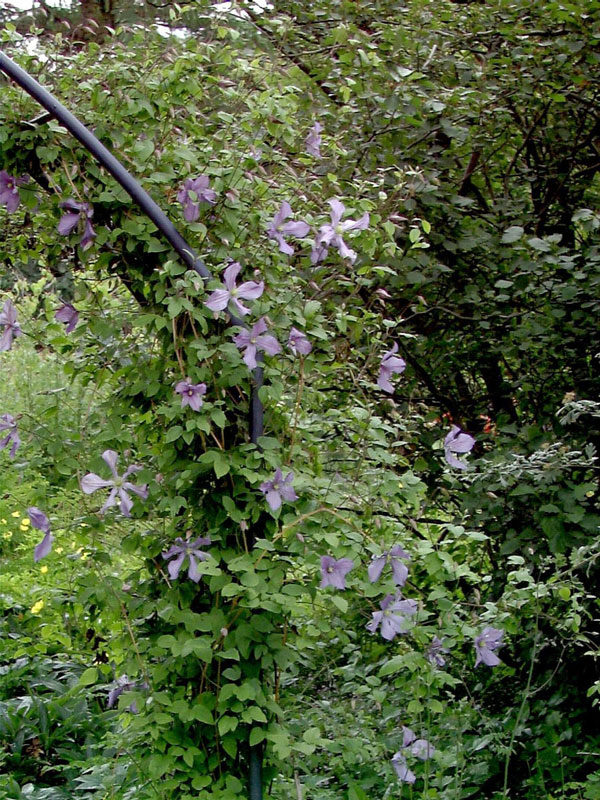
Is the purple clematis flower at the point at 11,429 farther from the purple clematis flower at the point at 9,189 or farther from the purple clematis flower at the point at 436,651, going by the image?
the purple clematis flower at the point at 436,651

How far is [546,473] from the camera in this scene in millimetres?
2484

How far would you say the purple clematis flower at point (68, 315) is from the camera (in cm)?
220

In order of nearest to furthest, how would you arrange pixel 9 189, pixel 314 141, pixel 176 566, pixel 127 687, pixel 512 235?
pixel 176 566 < pixel 9 189 < pixel 314 141 < pixel 127 687 < pixel 512 235

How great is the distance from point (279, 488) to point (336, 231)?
1.78 feet

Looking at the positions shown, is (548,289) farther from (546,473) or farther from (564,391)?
(546,473)

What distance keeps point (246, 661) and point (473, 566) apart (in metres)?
1.21

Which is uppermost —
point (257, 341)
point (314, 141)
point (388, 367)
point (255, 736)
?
point (314, 141)

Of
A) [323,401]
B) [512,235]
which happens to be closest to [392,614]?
[323,401]

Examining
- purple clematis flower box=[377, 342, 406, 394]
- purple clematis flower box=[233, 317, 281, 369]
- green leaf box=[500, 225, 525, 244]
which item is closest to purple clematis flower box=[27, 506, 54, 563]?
purple clematis flower box=[233, 317, 281, 369]

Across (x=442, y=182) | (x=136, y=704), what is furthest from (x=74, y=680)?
(x=442, y=182)

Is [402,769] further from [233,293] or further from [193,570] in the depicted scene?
[233,293]

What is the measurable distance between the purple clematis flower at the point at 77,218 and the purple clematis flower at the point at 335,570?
831 millimetres

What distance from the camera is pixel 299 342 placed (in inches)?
81.8

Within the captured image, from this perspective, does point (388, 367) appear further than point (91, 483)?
Yes
